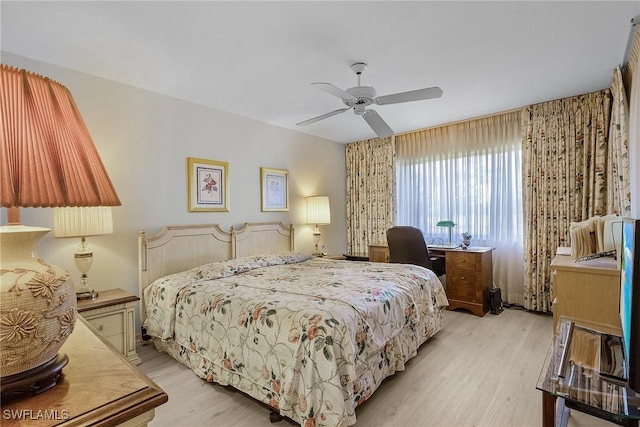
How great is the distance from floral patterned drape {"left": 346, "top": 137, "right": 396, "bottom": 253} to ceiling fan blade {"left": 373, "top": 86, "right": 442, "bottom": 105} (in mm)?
2626

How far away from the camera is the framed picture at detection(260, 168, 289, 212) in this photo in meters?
4.21

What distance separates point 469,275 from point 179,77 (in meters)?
3.93

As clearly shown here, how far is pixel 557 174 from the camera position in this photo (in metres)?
3.66

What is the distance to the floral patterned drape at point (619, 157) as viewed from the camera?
2635 millimetres

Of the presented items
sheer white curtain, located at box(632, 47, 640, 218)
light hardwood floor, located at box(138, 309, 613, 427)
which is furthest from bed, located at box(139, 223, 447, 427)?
sheer white curtain, located at box(632, 47, 640, 218)

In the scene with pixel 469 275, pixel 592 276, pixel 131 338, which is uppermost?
pixel 592 276

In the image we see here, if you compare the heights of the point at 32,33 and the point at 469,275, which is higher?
the point at 32,33

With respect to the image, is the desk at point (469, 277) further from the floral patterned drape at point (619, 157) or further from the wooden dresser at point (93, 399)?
the wooden dresser at point (93, 399)

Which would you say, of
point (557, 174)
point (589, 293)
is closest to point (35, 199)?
point (589, 293)

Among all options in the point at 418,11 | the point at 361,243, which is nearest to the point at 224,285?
the point at 418,11

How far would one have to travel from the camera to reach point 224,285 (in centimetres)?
260

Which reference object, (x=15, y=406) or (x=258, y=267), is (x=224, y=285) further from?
(x=15, y=406)

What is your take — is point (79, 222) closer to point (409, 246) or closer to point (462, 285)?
point (409, 246)

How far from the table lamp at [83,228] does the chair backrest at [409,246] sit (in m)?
3.00
